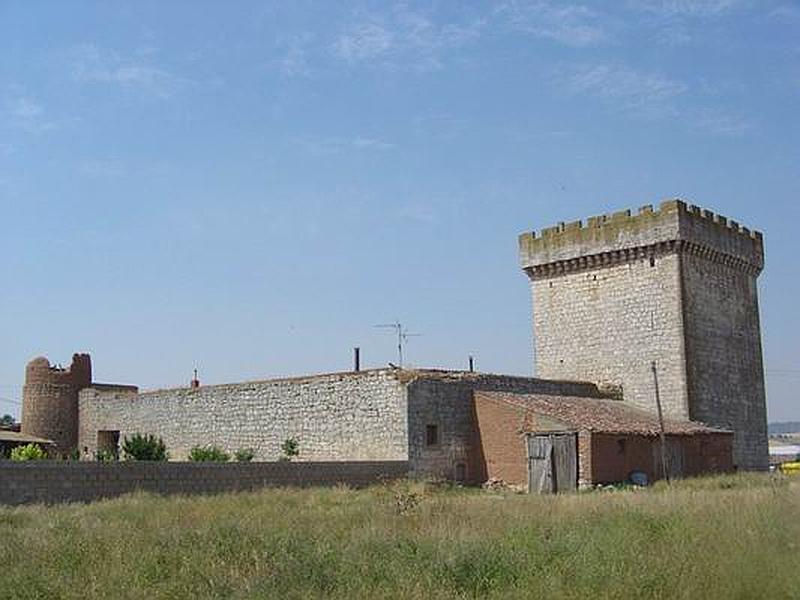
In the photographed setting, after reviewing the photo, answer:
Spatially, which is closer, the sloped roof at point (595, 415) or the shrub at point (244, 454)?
the sloped roof at point (595, 415)

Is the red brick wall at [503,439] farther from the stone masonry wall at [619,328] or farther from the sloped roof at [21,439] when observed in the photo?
the sloped roof at [21,439]

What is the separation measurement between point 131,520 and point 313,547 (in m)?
5.58

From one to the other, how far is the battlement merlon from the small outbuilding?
21.8 ft

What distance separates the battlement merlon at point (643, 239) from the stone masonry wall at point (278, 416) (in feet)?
37.1

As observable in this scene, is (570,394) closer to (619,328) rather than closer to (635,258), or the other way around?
(619,328)

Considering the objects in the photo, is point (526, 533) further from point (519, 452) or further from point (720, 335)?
point (720, 335)

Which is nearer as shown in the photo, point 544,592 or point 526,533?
point 544,592

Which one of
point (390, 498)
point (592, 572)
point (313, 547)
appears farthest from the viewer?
point (390, 498)

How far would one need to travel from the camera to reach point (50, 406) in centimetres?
4172

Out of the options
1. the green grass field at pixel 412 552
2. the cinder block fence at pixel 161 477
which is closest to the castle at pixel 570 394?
the cinder block fence at pixel 161 477

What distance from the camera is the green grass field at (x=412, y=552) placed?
9547mm

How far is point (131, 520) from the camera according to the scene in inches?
635

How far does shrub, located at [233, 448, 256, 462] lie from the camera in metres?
31.1

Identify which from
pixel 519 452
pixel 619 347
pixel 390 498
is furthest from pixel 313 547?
pixel 619 347
